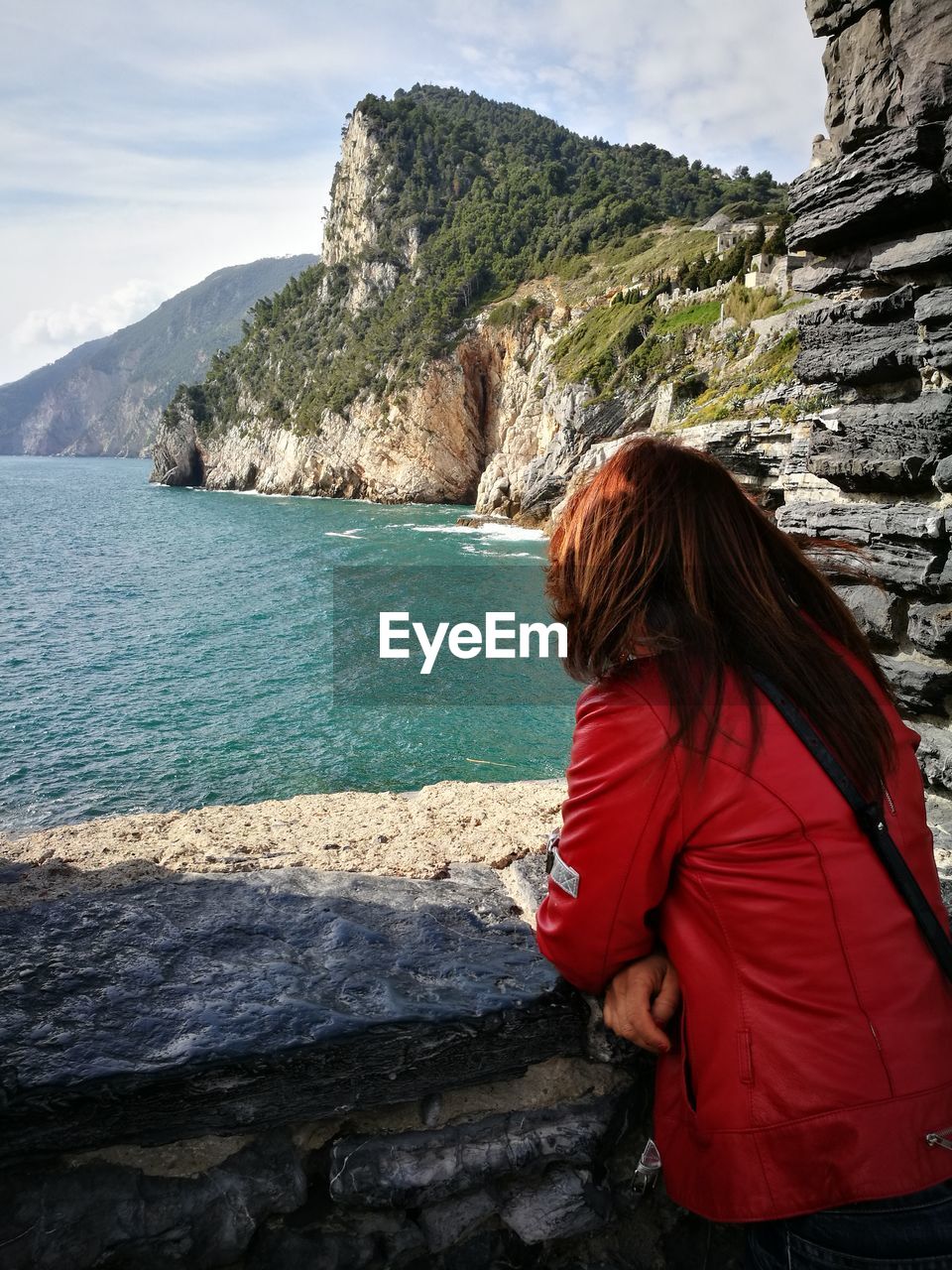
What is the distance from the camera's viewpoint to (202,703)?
15.8 metres

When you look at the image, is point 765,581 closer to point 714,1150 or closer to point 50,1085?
point 714,1150

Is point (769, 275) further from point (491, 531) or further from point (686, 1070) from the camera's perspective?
point (686, 1070)

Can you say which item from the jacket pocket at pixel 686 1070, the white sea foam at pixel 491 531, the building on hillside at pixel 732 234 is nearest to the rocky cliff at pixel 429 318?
the building on hillside at pixel 732 234

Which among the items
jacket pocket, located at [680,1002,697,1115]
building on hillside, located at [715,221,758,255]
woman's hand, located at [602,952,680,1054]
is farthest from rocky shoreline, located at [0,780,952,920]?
building on hillside, located at [715,221,758,255]

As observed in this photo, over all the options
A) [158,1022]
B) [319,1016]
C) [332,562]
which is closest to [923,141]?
[319,1016]

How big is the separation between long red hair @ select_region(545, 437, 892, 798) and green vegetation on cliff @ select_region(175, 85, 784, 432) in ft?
248

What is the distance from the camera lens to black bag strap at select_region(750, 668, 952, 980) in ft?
4.65

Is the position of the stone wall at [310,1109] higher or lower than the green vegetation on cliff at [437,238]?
lower

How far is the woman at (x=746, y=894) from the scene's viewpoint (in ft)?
4.41

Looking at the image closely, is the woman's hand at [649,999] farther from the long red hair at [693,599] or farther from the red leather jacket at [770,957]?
the long red hair at [693,599]

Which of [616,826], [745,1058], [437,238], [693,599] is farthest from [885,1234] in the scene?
[437,238]

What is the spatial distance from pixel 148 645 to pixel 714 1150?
21341mm

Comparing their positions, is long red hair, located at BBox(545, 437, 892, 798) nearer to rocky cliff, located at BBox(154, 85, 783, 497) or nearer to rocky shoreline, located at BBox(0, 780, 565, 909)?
rocky shoreline, located at BBox(0, 780, 565, 909)

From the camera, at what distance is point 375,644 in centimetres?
2047
